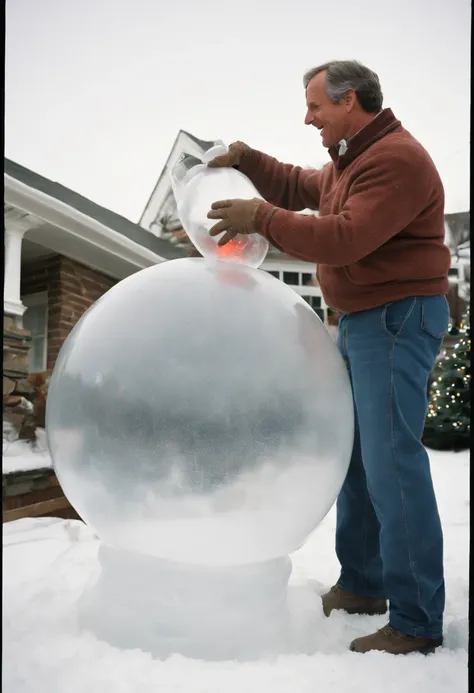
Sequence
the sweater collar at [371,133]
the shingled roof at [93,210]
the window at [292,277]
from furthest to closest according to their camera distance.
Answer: the window at [292,277]
the shingled roof at [93,210]
the sweater collar at [371,133]

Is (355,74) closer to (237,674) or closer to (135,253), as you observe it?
(237,674)

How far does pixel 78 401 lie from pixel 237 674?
2.26 feet

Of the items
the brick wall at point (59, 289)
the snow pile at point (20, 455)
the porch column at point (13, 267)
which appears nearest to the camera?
the snow pile at point (20, 455)

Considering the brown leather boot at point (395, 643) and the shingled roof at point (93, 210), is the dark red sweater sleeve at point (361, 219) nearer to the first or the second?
→ the brown leather boot at point (395, 643)

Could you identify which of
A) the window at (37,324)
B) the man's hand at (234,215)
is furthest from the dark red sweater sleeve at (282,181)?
the window at (37,324)

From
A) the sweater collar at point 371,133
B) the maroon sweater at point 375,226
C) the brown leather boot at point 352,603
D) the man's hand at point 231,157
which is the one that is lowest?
the brown leather boot at point 352,603

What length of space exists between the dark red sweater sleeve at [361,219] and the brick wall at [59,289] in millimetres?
4260

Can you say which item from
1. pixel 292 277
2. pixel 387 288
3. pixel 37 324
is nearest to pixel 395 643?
pixel 387 288

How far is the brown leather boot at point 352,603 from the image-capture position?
173cm

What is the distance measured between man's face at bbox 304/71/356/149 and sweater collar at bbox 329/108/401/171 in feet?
0.17

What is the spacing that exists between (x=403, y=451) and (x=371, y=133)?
2.88ft

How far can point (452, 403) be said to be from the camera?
250 inches

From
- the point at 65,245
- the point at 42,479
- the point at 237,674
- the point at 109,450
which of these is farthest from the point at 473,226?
the point at 65,245

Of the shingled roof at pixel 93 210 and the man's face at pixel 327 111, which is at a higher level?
the man's face at pixel 327 111
